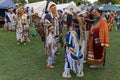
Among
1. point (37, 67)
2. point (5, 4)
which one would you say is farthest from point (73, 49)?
point (5, 4)

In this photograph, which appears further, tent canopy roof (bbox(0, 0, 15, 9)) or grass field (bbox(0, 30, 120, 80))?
tent canopy roof (bbox(0, 0, 15, 9))

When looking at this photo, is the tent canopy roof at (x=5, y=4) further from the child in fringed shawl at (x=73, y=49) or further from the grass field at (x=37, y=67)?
the child in fringed shawl at (x=73, y=49)

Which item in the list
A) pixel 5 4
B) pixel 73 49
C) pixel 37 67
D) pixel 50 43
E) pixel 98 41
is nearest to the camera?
pixel 73 49

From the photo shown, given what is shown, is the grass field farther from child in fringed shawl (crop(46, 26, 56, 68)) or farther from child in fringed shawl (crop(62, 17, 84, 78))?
child in fringed shawl (crop(46, 26, 56, 68))

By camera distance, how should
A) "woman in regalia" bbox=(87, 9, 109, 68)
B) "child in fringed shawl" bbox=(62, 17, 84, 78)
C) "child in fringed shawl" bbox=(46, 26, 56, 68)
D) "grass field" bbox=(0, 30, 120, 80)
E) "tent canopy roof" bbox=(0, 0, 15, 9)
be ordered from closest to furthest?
1. "child in fringed shawl" bbox=(62, 17, 84, 78)
2. "grass field" bbox=(0, 30, 120, 80)
3. "woman in regalia" bbox=(87, 9, 109, 68)
4. "child in fringed shawl" bbox=(46, 26, 56, 68)
5. "tent canopy roof" bbox=(0, 0, 15, 9)

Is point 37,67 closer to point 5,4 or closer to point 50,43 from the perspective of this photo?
point 50,43

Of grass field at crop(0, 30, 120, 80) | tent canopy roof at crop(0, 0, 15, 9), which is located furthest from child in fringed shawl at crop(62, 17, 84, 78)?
tent canopy roof at crop(0, 0, 15, 9)

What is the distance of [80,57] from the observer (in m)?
6.57

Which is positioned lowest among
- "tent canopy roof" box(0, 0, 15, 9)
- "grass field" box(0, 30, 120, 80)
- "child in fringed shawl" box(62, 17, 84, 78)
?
"grass field" box(0, 30, 120, 80)

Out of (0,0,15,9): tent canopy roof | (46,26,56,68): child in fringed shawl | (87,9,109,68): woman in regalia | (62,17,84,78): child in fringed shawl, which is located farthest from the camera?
(0,0,15,9): tent canopy roof

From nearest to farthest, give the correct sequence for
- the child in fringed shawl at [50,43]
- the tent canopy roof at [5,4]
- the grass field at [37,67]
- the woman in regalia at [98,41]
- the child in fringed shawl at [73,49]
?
the child in fringed shawl at [73,49], the grass field at [37,67], the woman in regalia at [98,41], the child in fringed shawl at [50,43], the tent canopy roof at [5,4]

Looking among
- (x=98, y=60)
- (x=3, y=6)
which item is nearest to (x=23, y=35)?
(x=98, y=60)

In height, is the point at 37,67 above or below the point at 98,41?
below

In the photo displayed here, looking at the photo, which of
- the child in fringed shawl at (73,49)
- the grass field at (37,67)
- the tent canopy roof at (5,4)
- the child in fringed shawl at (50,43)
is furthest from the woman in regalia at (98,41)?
the tent canopy roof at (5,4)
